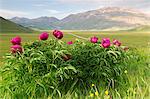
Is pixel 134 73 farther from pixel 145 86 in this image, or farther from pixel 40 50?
pixel 40 50

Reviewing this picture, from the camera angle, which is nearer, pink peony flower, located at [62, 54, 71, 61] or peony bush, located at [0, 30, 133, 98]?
peony bush, located at [0, 30, 133, 98]

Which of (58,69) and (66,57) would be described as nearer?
(58,69)

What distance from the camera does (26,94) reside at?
98.0 inches

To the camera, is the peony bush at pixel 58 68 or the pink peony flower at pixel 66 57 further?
the pink peony flower at pixel 66 57

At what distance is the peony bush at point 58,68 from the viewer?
2.48 m

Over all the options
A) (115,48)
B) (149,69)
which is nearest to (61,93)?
(115,48)

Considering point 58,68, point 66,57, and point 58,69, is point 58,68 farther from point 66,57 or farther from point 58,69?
point 66,57

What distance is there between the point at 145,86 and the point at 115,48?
0.44 metres

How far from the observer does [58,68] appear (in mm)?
2498

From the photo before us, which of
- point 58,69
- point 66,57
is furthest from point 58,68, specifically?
point 66,57

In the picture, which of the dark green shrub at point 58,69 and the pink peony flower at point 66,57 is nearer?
the dark green shrub at point 58,69

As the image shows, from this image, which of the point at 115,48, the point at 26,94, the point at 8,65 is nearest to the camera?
the point at 26,94

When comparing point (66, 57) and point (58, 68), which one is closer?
point (58, 68)

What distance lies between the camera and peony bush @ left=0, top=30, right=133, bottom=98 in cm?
248
